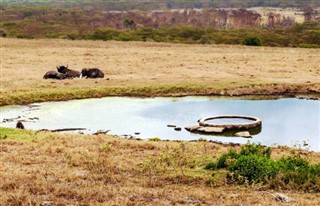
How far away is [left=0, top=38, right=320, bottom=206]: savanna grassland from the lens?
10.3m

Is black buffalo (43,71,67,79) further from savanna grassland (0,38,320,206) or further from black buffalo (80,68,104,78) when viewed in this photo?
black buffalo (80,68,104,78)

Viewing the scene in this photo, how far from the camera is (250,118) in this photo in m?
21.0

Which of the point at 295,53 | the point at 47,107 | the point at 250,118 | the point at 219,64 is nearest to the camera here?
the point at 250,118

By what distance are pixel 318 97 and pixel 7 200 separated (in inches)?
765

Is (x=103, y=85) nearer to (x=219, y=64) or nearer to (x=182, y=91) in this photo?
(x=182, y=91)

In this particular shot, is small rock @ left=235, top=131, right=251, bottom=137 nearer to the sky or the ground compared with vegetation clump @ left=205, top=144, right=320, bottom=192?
nearer to the ground

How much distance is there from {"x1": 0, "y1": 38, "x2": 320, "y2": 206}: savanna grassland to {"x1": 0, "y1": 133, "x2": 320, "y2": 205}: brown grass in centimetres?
2

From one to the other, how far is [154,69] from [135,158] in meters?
20.9

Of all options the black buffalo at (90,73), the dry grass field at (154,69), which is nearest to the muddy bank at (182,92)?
the dry grass field at (154,69)

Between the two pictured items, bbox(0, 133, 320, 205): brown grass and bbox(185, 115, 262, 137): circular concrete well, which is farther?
bbox(185, 115, 262, 137): circular concrete well

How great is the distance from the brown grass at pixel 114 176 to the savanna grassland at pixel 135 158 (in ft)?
0.07

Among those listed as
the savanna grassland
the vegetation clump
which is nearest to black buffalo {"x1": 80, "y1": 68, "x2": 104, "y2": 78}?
the savanna grassland

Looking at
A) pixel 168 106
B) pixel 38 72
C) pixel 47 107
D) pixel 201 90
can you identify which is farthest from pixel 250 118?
pixel 38 72

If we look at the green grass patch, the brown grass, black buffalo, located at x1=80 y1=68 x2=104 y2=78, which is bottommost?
black buffalo, located at x1=80 y1=68 x2=104 y2=78
